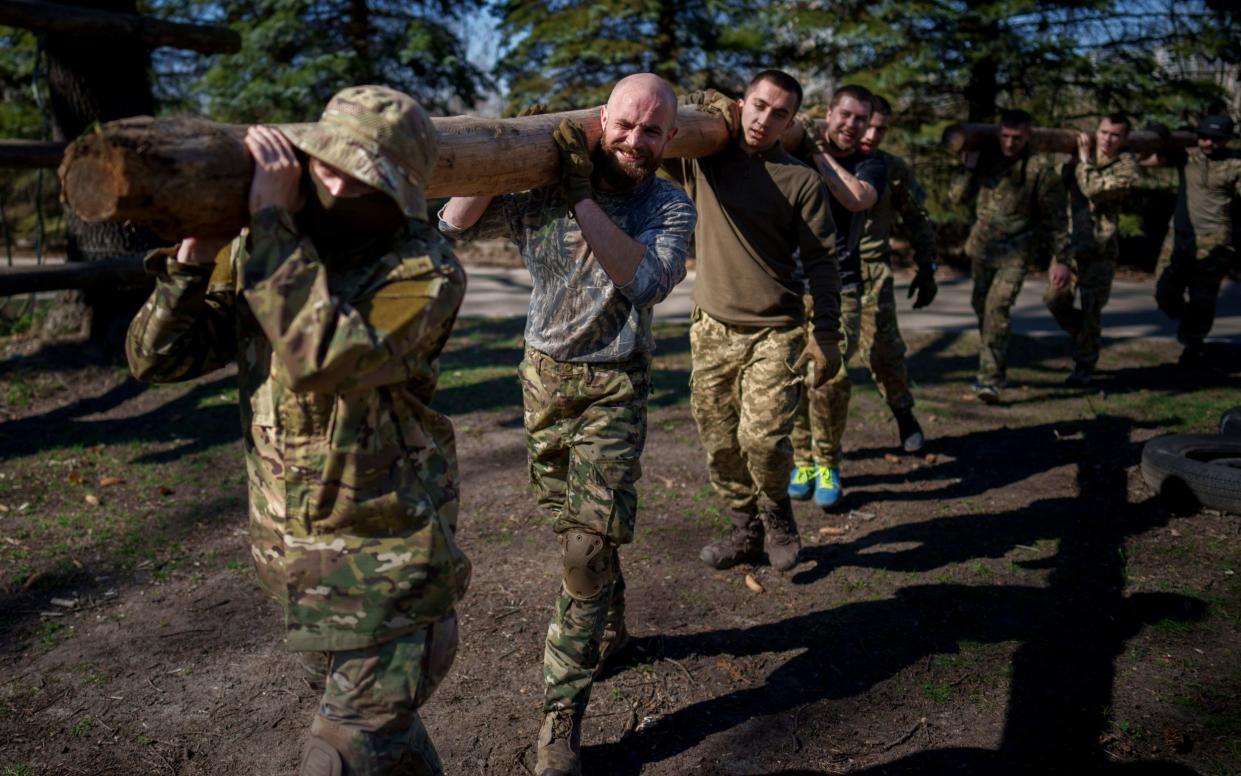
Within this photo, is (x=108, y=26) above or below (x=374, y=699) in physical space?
above

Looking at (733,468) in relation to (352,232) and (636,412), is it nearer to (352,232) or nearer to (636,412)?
(636,412)

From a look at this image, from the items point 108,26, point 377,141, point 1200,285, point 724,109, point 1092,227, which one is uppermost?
point 108,26

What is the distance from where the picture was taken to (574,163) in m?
3.48

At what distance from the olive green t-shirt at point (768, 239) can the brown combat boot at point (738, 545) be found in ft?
3.53

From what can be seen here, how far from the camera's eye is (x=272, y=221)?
236cm

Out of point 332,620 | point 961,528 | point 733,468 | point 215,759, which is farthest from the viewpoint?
point 961,528

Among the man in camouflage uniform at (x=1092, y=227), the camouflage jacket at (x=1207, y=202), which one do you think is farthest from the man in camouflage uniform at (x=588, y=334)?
the camouflage jacket at (x=1207, y=202)

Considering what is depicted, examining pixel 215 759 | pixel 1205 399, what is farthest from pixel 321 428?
pixel 1205 399

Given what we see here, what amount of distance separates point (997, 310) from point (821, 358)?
433 centimetres

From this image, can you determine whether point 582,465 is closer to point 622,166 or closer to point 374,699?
point 622,166

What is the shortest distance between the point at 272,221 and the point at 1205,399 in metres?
8.95

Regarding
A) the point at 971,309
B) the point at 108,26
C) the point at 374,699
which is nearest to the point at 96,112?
the point at 108,26

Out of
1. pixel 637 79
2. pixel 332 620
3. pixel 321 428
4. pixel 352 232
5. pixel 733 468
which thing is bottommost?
pixel 733 468

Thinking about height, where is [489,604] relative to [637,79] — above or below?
below
